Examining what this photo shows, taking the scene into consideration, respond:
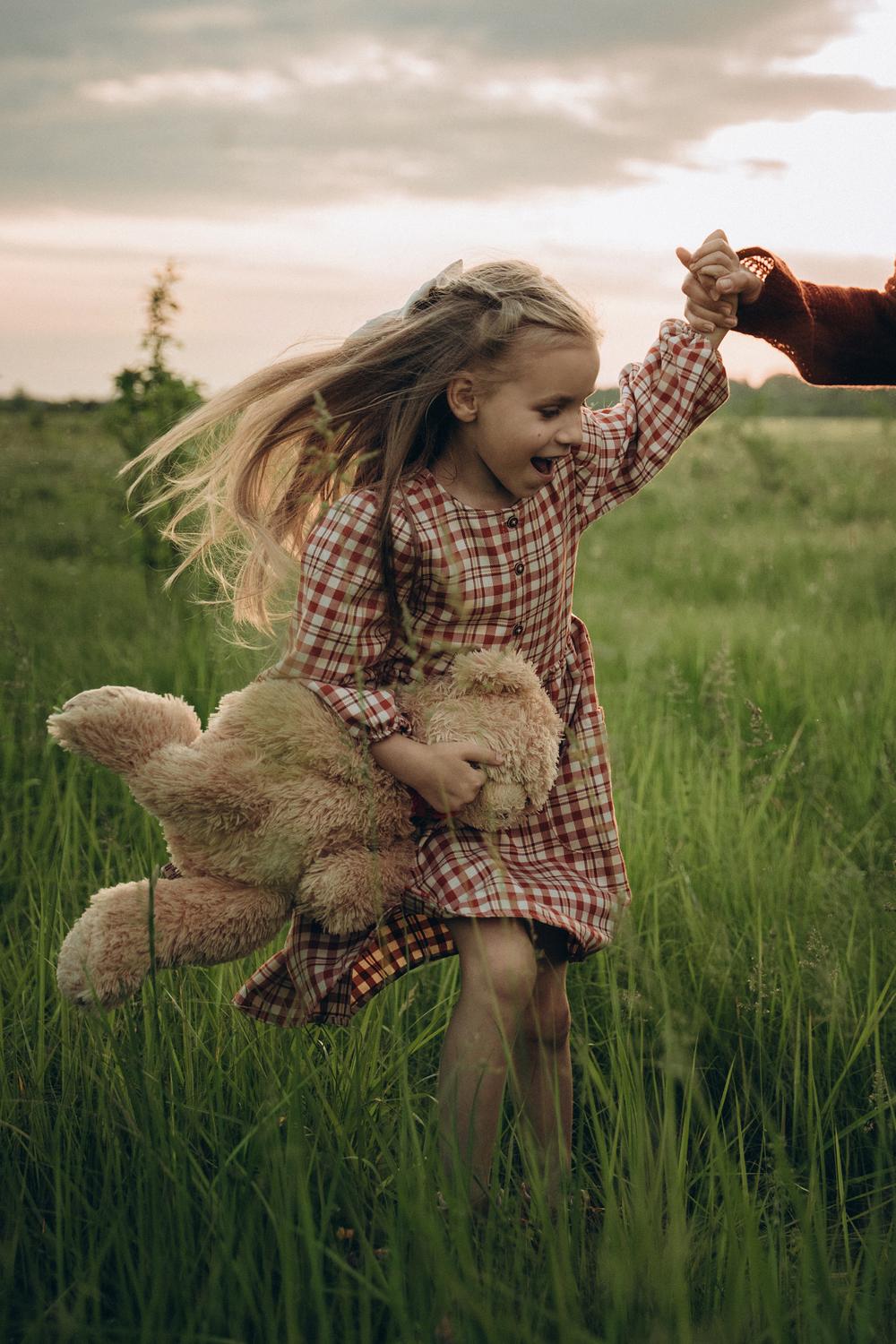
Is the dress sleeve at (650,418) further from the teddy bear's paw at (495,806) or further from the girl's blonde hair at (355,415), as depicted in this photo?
the teddy bear's paw at (495,806)

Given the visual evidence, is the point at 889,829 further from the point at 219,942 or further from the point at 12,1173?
the point at 12,1173

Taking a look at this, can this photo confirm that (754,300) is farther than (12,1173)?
Yes

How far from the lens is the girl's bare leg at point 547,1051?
201 centimetres

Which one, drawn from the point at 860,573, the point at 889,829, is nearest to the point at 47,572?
the point at 860,573

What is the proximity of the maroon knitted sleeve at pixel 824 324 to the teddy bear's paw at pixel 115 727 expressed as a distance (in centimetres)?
146

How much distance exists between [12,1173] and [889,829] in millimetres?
2342

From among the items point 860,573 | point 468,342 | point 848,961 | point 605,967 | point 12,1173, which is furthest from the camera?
point 860,573

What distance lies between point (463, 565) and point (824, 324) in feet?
3.55

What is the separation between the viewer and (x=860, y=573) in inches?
243

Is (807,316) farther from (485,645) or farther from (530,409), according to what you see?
(485,645)

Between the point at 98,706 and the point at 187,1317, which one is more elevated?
the point at 98,706

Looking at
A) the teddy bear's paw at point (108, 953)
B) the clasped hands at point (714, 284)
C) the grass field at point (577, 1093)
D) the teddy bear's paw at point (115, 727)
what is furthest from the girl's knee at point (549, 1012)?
the clasped hands at point (714, 284)

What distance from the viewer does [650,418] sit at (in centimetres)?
223

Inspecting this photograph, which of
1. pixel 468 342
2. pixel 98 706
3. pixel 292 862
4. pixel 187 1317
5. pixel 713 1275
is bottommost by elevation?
pixel 713 1275
